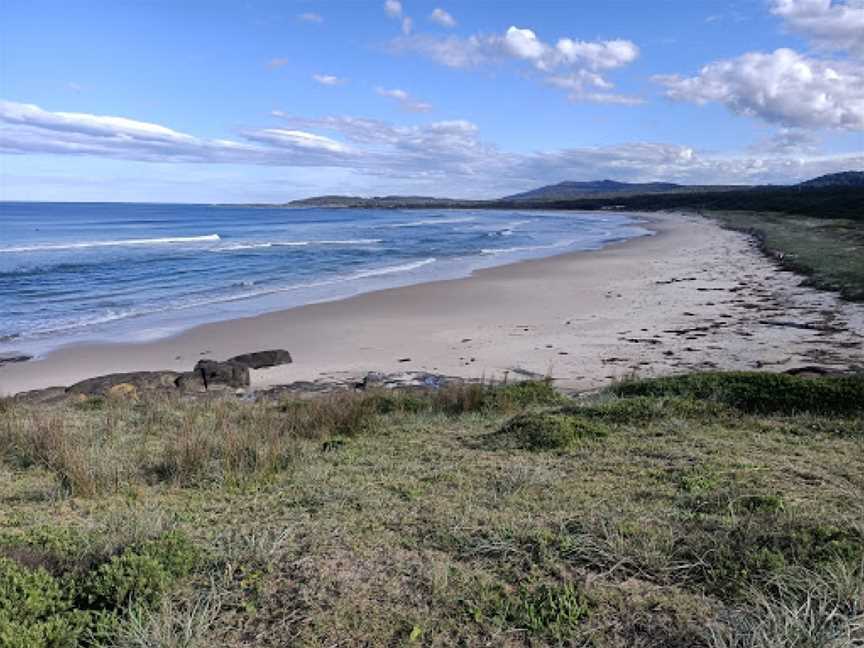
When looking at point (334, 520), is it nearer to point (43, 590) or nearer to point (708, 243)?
point (43, 590)

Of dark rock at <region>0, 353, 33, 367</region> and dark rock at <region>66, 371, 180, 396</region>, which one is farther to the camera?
dark rock at <region>0, 353, 33, 367</region>

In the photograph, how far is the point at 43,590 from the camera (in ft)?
10.9

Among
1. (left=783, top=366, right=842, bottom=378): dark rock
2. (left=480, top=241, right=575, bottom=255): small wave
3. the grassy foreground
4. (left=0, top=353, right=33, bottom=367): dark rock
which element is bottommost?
(left=0, top=353, right=33, bottom=367): dark rock

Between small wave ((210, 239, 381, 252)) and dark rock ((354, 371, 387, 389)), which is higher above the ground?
small wave ((210, 239, 381, 252))

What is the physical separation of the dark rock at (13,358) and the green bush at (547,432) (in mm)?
13472

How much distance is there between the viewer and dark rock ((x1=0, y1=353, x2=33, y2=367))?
613 inches

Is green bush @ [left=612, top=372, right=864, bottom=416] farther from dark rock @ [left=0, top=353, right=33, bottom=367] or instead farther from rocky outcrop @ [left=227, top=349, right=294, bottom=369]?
dark rock @ [left=0, top=353, right=33, bottom=367]

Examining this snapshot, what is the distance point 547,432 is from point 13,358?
14.5m

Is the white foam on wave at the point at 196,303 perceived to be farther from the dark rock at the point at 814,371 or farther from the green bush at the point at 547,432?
the dark rock at the point at 814,371

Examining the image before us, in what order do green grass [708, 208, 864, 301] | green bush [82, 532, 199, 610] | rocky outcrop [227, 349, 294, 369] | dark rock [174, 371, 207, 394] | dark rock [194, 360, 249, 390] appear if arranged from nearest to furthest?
green bush [82, 532, 199, 610] < dark rock [174, 371, 207, 394] < dark rock [194, 360, 249, 390] < rocky outcrop [227, 349, 294, 369] < green grass [708, 208, 864, 301]

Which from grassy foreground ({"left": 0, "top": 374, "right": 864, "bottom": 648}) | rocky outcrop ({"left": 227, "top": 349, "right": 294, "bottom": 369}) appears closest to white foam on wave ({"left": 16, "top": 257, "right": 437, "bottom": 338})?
rocky outcrop ({"left": 227, "top": 349, "right": 294, "bottom": 369})

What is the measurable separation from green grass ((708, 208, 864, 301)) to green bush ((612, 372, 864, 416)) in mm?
11743

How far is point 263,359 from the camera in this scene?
14602mm

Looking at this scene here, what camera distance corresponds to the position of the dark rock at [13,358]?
51.1 feet
